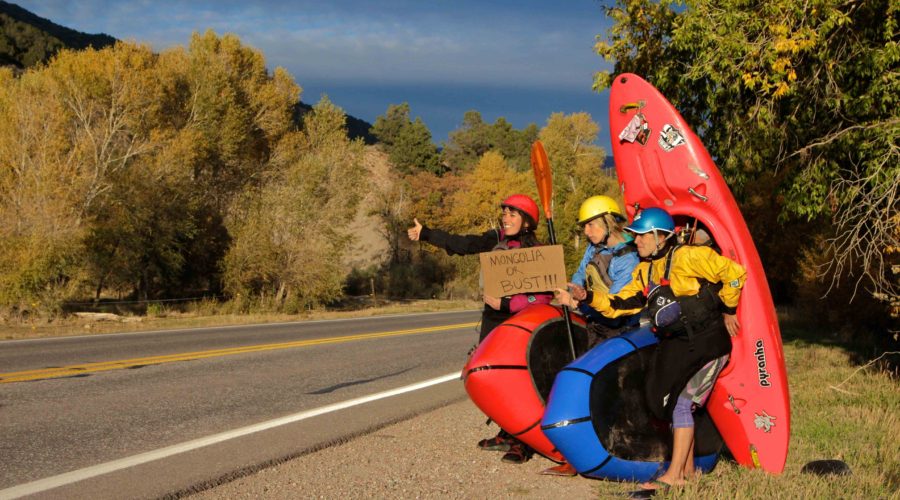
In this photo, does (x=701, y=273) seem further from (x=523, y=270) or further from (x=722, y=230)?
(x=523, y=270)

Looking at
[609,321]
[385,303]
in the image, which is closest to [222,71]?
[385,303]

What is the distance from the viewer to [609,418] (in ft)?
15.4

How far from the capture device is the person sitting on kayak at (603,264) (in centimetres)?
531

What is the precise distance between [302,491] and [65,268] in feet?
67.0

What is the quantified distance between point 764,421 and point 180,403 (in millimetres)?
5724

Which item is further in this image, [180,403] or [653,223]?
[180,403]

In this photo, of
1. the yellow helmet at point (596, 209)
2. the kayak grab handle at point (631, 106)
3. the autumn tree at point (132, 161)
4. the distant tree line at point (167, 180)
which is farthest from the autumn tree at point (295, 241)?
the yellow helmet at point (596, 209)

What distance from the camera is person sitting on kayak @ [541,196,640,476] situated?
209 inches

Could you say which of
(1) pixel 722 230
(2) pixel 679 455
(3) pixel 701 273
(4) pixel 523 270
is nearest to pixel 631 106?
(1) pixel 722 230

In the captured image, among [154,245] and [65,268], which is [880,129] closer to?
[65,268]

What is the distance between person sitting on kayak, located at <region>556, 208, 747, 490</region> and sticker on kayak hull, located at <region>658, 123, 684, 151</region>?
3.84ft

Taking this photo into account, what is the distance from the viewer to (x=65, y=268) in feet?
72.9

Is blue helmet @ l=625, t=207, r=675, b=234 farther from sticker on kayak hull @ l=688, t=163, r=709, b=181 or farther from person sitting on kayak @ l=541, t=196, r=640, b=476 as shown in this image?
sticker on kayak hull @ l=688, t=163, r=709, b=181

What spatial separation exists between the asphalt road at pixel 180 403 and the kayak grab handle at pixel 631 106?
11.9 ft
